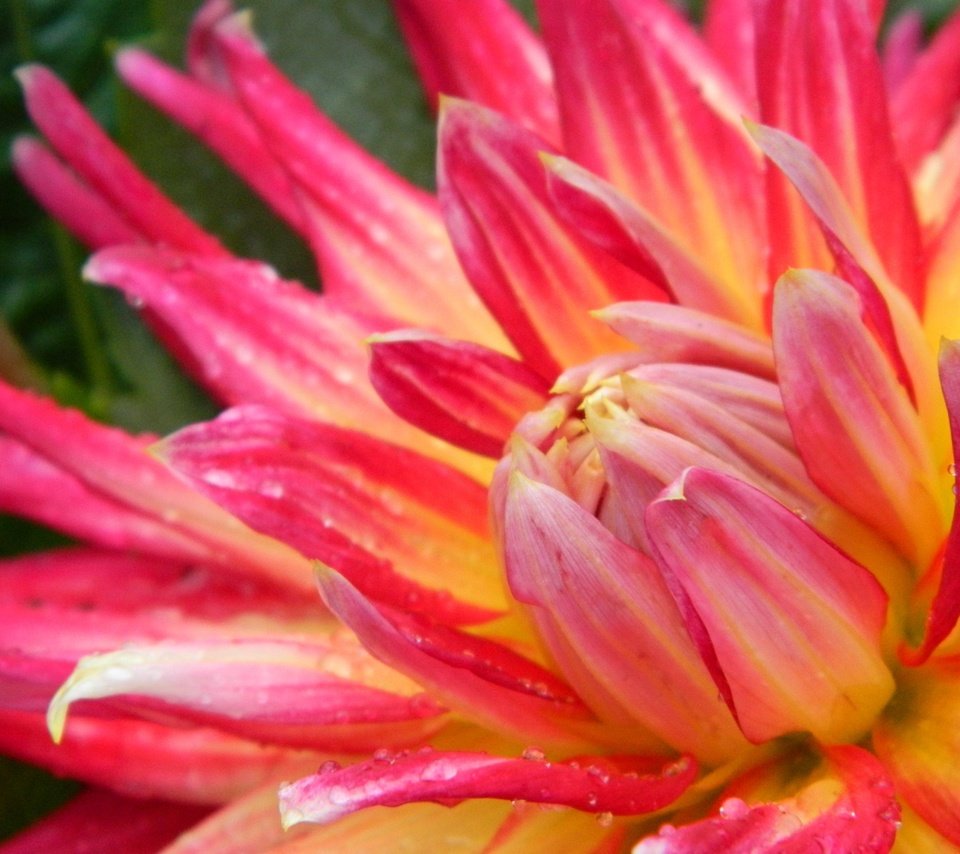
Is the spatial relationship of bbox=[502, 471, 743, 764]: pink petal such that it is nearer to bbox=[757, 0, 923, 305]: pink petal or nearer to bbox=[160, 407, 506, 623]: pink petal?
bbox=[160, 407, 506, 623]: pink petal

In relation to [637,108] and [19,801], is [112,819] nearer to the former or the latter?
[19,801]

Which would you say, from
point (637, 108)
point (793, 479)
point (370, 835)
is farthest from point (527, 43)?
point (370, 835)

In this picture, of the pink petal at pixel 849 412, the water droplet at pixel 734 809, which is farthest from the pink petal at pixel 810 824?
the pink petal at pixel 849 412

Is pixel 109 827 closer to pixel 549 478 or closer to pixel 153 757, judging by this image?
pixel 153 757

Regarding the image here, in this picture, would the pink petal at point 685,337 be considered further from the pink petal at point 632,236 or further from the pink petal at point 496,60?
the pink petal at point 496,60

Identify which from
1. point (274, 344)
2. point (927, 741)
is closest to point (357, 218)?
point (274, 344)
